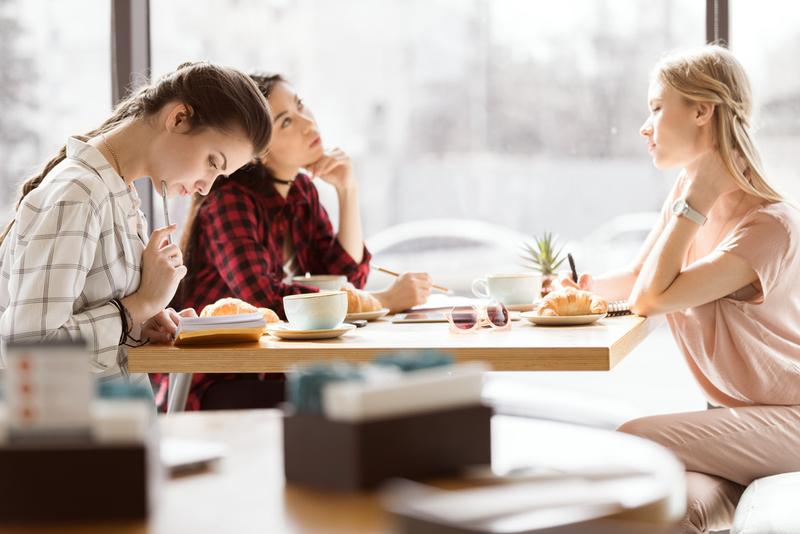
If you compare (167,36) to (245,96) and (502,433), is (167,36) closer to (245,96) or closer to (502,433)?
(245,96)

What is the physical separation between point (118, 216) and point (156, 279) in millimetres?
155

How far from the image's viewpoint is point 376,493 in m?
0.96

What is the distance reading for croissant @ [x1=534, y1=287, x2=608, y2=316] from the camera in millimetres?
2330

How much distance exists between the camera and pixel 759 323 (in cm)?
237

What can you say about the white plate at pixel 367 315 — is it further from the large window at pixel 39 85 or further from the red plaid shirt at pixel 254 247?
the large window at pixel 39 85

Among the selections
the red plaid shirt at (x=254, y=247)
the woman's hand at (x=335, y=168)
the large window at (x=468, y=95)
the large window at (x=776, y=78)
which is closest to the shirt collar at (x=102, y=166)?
the red plaid shirt at (x=254, y=247)

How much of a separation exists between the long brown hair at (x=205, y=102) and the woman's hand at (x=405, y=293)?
1.96 feet

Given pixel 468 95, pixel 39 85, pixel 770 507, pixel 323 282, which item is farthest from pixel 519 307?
pixel 39 85

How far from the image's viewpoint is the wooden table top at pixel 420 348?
6.31 feet

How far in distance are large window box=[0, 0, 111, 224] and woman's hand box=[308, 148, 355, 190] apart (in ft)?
3.62

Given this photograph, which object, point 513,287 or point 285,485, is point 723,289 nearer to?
point 513,287

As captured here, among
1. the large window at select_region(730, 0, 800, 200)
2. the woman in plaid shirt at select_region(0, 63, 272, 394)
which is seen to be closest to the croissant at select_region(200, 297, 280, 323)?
the woman in plaid shirt at select_region(0, 63, 272, 394)

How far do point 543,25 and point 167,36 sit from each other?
1.49m

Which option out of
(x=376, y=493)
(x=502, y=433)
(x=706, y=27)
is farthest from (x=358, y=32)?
(x=376, y=493)
